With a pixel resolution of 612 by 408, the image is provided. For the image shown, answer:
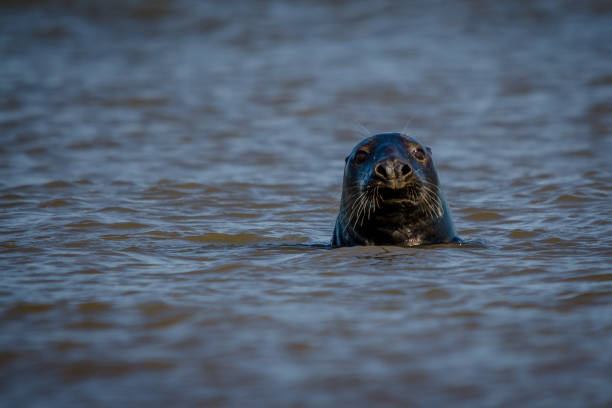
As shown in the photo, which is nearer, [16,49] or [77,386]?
[77,386]

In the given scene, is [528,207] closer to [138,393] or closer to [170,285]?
[170,285]

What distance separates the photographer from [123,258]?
254 inches

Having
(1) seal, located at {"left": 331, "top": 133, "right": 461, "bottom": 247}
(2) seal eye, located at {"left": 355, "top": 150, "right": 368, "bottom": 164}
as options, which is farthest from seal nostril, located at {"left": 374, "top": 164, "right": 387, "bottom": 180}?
(2) seal eye, located at {"left": 355, "top": 150, "right": 368, "bottom": 164}

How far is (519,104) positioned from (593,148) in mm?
3293

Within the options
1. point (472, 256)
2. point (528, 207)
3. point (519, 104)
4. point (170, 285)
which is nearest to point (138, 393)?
point (170, 285)

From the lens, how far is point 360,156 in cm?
660

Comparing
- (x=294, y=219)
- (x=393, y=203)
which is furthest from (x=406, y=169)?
(x=294, y=219)

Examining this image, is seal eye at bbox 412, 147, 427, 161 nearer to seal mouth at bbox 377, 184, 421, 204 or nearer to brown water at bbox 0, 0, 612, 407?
seal mouth at bbox 377, 184, 421, 204

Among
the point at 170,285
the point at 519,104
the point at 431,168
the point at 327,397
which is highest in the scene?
the point at 519,104

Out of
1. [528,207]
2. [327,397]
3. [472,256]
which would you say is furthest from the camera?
[528,207]

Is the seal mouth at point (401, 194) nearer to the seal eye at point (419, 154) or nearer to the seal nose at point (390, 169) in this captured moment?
the seal nose at point (390, 169)

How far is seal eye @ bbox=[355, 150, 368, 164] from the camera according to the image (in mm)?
6570

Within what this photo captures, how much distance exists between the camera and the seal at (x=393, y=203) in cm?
629

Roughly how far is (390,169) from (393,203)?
1.32 ft
